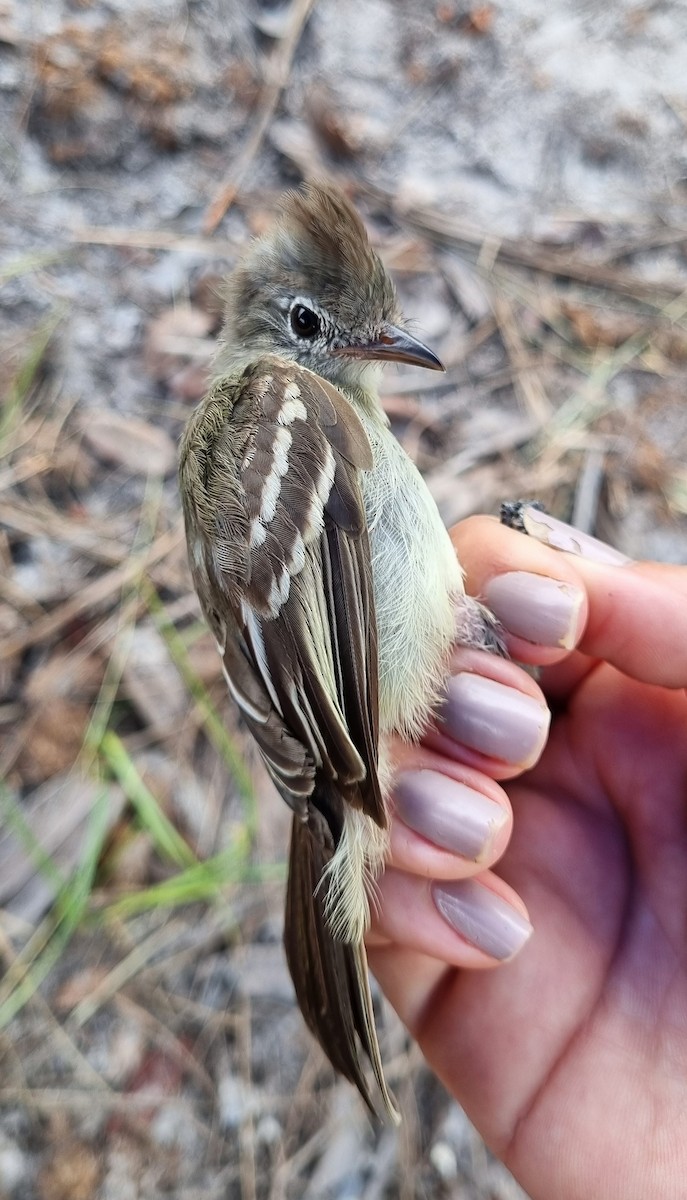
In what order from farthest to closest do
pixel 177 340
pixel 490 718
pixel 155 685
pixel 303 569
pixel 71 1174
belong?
pixel 177 340, pixel 155 685, pixel 71 1174, pixel 490 718, pixel 303 569

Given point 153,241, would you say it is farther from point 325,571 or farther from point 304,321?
point 325,571

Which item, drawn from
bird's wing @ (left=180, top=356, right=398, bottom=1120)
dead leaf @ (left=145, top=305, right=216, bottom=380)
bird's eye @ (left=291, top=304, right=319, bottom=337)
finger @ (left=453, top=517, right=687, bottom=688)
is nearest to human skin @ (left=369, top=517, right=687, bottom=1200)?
finger @ (left=453, top=517, right=687, bottom=688)

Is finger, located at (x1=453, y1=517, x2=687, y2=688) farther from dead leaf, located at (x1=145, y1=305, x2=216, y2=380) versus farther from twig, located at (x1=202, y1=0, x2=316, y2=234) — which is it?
twig, located at (x1=202, y1=0, x2=316, y2=234)

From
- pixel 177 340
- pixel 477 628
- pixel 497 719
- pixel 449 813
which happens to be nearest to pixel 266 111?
pixel 177 340

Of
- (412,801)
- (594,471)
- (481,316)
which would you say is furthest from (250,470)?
A: (481,316)

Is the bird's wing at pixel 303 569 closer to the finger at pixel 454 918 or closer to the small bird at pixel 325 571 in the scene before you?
the small bird at pixel 325 571

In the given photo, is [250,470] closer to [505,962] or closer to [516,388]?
[505,962]

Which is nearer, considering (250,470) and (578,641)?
(250,470)

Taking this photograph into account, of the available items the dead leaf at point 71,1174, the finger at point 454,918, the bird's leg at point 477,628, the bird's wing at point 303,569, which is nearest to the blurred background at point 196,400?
the dead leaf at point 71,1174
